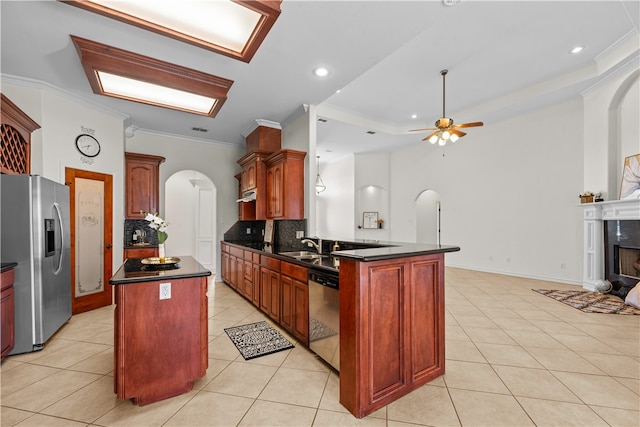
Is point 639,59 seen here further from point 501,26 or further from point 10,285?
point 10,285

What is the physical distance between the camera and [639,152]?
13.6ft

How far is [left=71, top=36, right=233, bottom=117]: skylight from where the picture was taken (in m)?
2.69

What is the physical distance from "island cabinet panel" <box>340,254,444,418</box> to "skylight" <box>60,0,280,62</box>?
1.95 m

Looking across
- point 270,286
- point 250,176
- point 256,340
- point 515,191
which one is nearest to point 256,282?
point 270,286

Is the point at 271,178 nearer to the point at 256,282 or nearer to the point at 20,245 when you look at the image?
the point at 256,282

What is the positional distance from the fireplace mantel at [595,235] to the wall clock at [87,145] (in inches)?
314

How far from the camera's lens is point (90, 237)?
13.2 feet

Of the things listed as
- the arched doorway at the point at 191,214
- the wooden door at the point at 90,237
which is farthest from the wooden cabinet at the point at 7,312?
the arched doorway at the point at 191,214

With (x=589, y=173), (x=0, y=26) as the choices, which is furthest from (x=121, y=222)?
(x=589, y=173)

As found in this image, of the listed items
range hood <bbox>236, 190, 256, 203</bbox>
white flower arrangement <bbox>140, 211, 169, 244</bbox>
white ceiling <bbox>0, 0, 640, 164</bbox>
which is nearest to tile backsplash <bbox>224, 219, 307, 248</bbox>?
range hood <bbox>236, 190, 256, 203</bbox>

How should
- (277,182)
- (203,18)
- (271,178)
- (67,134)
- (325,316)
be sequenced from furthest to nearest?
1. (271,178)
2. (277,182)
3. (67,134)
4. (325,316)
5. (203,18)

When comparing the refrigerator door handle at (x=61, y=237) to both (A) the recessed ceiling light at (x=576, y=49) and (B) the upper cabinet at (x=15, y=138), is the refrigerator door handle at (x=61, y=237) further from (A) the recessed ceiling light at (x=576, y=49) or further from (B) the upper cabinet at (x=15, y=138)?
(A) the recessed ceiling light at (x=576, y=49)

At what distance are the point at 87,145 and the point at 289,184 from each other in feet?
9.80

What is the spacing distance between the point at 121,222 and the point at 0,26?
9.10 ft
